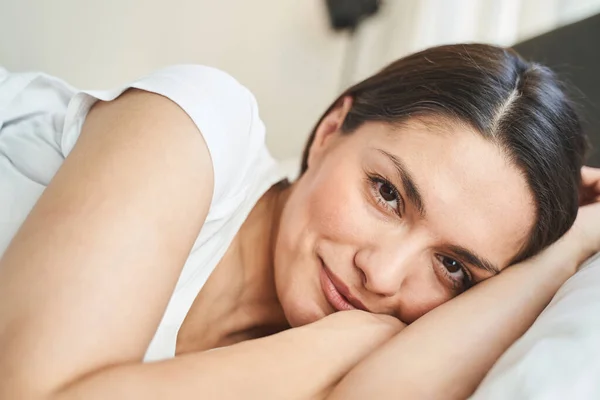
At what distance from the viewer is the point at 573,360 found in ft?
1.62

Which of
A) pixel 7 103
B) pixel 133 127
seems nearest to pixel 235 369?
pixel 133 127

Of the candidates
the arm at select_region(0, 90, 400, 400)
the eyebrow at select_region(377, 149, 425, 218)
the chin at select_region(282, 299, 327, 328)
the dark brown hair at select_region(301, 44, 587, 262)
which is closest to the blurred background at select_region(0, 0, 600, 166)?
the dark brown hair at select_region(301, 44, 587, 262)

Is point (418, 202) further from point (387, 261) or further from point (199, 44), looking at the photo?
point (199, 44)

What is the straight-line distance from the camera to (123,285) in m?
0.58

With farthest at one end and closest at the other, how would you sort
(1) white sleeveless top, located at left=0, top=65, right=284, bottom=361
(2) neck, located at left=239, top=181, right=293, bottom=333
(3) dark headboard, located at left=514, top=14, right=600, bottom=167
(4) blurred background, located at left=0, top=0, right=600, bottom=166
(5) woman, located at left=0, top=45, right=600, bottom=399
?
1. (4) blurred background, located at left=0, top=0, right=600, bottom=166
2. (3) dark headboard, located at left=514, top=14, right=600, bottom=167
3. (2) neck, located at left=239, top=181, right=293, bottom=333
4. (1) white sleeveless top, located at left=0, top=65, right=284, bottom=361
5. (5) woman, located at left=0, top=45, right=600, bottom=399

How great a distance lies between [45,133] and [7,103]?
11cm

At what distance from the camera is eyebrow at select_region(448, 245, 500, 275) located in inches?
31.0

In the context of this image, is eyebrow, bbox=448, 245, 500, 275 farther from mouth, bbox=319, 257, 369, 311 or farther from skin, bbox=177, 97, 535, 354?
mouth, bbox=319, 257, 369, 311

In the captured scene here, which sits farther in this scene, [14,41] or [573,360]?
[14,41]

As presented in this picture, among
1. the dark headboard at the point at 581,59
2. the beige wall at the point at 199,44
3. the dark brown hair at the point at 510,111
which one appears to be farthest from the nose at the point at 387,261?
the beige wall at the point at 199,44

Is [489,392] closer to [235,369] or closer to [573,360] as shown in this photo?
[573,360]

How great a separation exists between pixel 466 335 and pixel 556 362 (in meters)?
0.18

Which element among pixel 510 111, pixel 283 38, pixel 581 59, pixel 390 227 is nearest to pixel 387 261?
pixel 390 227

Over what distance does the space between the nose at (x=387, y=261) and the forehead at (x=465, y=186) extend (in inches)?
1.4
